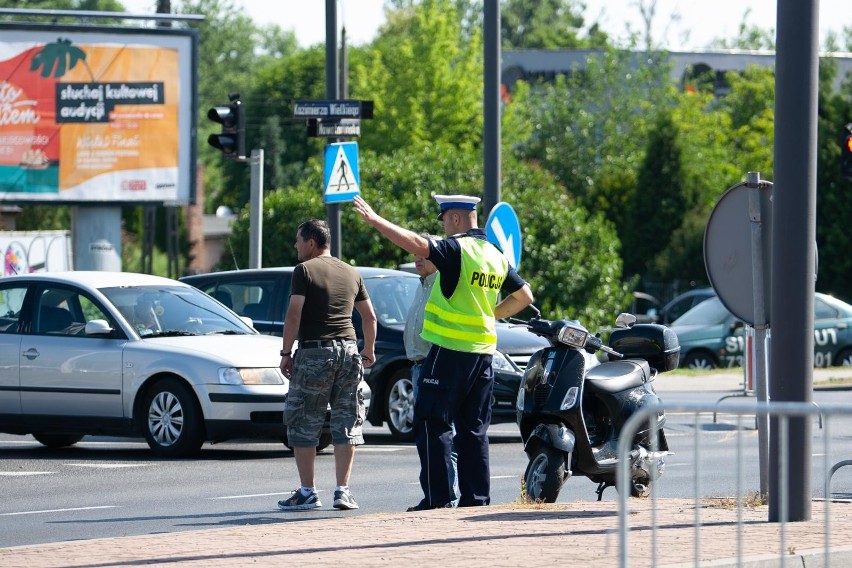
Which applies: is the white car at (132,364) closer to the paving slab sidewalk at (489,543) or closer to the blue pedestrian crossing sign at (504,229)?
the blue pedestrian crossing sign at (504,229)

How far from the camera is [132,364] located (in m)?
13.2

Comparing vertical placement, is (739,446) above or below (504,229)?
below

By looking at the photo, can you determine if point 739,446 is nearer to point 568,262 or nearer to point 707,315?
point 568,262

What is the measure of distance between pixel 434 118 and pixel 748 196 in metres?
56.9

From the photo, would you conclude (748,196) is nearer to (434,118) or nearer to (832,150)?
(832,150)

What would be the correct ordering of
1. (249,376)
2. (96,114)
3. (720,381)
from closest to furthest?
(249,376) → (720,381) → (96,114)

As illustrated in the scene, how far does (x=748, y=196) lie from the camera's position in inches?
376

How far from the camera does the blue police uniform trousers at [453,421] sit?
9.07 m

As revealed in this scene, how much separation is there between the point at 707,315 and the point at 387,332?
13.6 metres

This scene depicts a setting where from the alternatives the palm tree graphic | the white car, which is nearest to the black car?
the white car

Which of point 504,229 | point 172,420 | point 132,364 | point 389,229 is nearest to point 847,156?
point 504,229

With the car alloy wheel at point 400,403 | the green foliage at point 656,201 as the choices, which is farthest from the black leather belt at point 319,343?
the green foliage at point 656,201

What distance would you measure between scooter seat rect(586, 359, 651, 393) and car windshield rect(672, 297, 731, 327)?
17696 millimetres

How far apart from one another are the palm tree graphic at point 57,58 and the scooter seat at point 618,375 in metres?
18.0
